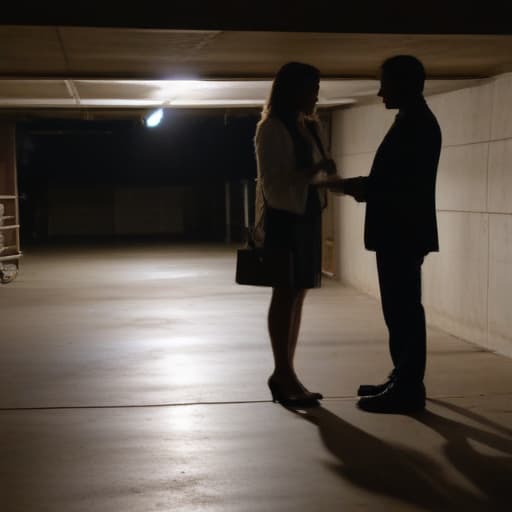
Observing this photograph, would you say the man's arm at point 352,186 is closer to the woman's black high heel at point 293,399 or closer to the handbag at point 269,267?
the handbag at point 269,267

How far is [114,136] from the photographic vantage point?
18.9m

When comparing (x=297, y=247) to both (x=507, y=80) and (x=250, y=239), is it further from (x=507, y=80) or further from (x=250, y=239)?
(x=507, y=80)

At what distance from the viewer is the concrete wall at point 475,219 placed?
540cm

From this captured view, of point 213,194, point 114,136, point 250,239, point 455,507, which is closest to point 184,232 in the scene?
point 213,194

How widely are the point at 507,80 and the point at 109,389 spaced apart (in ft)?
10.8

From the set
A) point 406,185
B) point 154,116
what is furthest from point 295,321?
point 154,116

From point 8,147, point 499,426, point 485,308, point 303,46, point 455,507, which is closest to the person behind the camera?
point 455,507

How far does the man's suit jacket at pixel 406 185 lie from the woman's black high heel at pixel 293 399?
867 mm

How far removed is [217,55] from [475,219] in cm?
231

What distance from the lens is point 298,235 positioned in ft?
Result: 12.7

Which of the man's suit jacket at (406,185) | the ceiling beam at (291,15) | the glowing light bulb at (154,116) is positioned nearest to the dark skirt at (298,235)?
the man's suit jacket at (406,185)

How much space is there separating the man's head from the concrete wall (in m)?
1.73

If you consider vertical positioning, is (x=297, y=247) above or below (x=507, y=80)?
below

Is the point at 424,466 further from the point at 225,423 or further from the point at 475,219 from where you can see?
the point at 475,219
